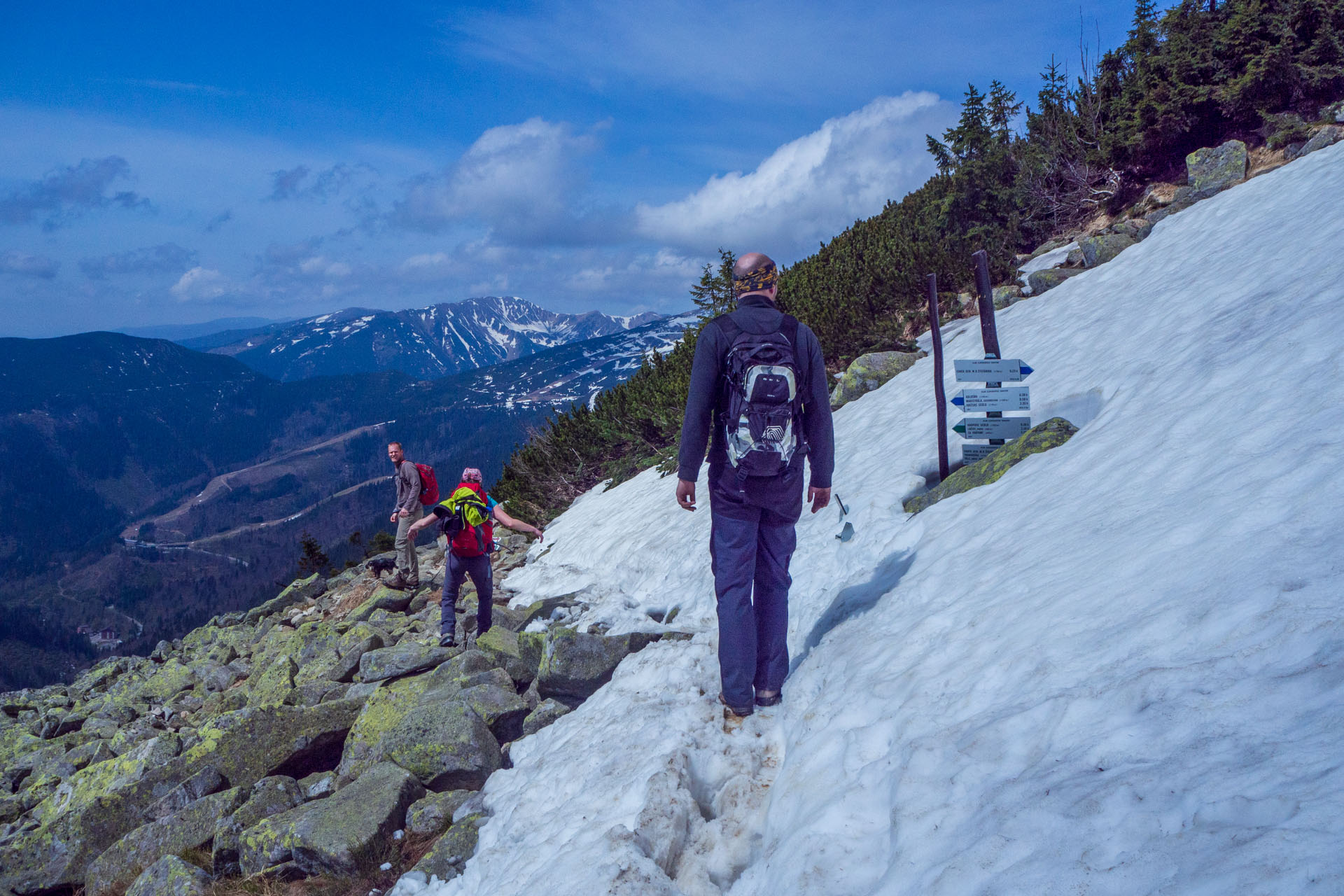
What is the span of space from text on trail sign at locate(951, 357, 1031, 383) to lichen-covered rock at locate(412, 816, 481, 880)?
5778mm

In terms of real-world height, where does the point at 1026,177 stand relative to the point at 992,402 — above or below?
above

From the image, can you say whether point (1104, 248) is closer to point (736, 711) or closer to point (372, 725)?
point (736, 711)

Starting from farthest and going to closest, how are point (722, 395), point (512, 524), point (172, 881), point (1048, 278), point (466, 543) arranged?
point (1048, 278)
point (466, 543)
point (512, 524)
point (172, 881)
point (722, 395)

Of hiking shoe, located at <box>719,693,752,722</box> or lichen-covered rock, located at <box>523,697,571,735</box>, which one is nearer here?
hiking shoe, located at <box>719,693,752,722</box>

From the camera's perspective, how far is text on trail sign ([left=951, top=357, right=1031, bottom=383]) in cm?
670

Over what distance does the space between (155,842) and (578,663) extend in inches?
134

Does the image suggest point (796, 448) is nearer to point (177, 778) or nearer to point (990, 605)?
point (990, 605)

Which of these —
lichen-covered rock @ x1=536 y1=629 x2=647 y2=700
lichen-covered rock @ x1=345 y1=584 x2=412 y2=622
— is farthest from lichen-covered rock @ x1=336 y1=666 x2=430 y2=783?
lichen-covered rock @ x1=345 y1=584 x2=412 y2=622

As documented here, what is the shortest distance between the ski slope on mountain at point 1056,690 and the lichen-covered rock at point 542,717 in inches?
10.7

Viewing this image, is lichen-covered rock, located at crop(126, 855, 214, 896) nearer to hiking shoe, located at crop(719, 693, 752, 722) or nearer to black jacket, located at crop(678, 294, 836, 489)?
hiking shoe, located at crop(719, 693, 752, 722)

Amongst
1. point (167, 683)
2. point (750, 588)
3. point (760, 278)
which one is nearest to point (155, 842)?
point (750, 588)

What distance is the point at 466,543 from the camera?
8.08 metres

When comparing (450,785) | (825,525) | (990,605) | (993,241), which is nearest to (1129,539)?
(990,605)

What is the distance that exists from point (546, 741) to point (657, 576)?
3533 millimetres
